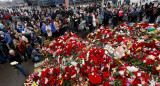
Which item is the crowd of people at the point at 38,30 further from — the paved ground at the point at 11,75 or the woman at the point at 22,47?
the paved ground at the point at 11,75

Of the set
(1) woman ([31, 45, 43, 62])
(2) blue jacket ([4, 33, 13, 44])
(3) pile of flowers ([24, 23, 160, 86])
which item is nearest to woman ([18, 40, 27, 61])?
(1) woman ([31, 45, 43, 62])

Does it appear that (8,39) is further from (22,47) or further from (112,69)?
(112,69)

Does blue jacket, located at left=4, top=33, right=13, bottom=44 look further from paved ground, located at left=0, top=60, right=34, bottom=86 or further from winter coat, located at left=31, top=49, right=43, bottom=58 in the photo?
winter coat, located at left=31, top=49, right=43, bottom=58

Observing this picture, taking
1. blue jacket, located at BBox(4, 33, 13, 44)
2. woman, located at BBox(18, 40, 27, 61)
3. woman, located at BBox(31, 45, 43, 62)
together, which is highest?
blue jacket, located at BBox(4, 33, 13, 44)

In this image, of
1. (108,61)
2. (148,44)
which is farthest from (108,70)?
(148,44)

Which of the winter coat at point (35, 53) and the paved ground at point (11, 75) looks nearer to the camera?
the paved ground at point (11, 75)

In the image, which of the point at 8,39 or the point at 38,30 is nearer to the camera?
the point at 8,39

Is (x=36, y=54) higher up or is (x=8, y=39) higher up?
(x=8, y=39)

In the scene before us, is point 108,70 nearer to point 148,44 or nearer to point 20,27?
point 148,44

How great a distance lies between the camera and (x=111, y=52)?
4.36m

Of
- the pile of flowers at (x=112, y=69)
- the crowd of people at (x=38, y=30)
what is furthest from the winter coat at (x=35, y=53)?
the pile of flowers at (x=112, y=69)

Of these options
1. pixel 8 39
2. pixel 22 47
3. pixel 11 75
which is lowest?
pixel 11 75

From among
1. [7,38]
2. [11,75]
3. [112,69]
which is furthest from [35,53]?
[112,69]

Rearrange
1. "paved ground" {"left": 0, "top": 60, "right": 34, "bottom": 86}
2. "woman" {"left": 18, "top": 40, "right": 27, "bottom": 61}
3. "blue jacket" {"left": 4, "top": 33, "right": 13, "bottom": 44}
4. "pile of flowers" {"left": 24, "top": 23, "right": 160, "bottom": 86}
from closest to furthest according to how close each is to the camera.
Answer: "pile of flowers" {"left": 24, "top": 23, "right": 160, "bottom": 86}
"paved ground" {"left": 0, "top": 60, "right": 34, "bottom": 86}
"woman" {"left": 18, "top": 40, "right": 27, "bottom": 61}
"blue jacket" {"left": 4, "top": 33, "right": 13, "bottom": 44}
